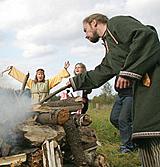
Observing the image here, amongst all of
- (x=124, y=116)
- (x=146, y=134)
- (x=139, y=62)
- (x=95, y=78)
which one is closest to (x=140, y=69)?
(x=139, y=62)

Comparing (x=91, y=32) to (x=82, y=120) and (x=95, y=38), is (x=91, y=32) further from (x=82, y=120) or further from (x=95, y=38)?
(x=82, y=120)

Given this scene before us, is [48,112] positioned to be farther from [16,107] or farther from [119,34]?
[119,34]

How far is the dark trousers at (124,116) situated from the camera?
645 cm

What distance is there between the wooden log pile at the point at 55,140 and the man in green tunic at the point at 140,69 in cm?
179

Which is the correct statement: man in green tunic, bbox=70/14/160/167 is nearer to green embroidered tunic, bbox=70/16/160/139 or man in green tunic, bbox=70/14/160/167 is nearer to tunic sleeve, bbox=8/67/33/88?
green embroidered tunic, bbox=70/16/160/139

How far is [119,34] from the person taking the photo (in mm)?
3480

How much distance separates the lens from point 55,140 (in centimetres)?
530

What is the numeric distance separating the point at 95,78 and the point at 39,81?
11.8 ft

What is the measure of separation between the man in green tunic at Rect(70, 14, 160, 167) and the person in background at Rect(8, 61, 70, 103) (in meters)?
3.87

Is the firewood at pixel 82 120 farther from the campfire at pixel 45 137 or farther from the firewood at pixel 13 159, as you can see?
the firewood at pixel 13 159

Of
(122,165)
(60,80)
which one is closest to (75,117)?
(122,165)

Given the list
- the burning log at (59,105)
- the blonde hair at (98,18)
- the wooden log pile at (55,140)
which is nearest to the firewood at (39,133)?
the wooden log pile at (55,140)

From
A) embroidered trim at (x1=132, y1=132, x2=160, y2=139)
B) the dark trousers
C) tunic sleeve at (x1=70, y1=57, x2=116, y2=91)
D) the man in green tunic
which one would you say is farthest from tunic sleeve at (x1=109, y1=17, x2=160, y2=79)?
the dark trousers

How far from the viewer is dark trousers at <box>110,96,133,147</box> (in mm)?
6453
